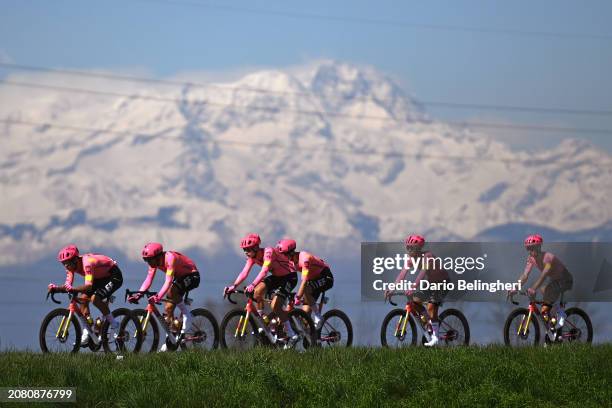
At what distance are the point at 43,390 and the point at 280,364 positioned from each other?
15.6 feet

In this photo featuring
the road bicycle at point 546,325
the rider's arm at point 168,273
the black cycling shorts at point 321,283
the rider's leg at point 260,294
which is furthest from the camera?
the road bicycle at point 546,325

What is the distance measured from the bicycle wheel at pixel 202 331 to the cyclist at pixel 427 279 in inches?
166

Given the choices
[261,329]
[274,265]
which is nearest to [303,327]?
[261,329]

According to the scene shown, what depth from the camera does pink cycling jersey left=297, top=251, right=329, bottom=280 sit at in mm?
30969

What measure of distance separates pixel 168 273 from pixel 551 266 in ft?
30.4

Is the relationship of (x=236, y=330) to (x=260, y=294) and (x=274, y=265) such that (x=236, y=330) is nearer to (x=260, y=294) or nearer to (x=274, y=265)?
(x=260, y=294)

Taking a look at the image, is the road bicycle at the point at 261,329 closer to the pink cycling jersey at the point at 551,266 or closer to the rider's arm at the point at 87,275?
the rider's arm at the point at 87,275

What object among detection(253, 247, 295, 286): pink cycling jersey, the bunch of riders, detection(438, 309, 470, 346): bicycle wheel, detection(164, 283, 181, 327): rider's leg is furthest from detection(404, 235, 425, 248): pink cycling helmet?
detection(164, 283, 181, 327): rider's leg

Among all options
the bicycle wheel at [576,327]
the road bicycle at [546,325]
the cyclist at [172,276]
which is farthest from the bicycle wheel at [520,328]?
the cyclist at [172,276]

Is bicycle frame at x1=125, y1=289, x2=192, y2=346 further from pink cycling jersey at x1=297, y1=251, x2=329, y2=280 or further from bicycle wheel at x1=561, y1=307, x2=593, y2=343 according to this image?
bicycle wheel at x1=561, y1=307, x2=593, y2=343

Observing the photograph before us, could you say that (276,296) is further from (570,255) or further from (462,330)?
(570,255)

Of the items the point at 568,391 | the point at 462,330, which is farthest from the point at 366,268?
the point at 568,391

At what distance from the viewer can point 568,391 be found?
27.3 m

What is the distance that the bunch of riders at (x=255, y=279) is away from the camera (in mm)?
29438
